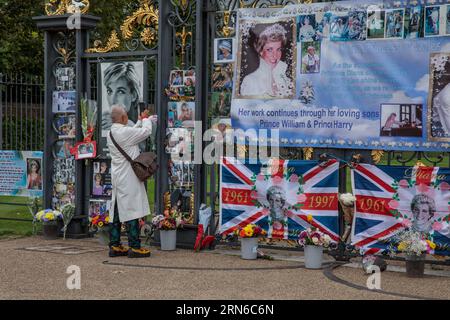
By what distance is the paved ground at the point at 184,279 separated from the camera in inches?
321

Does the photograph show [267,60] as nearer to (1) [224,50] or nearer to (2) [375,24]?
(1) [224,50]

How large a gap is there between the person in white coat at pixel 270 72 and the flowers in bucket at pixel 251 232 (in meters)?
1.79

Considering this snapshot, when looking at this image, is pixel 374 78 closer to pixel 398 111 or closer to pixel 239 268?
pixel 398 111

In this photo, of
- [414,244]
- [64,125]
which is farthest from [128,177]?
[414,244]

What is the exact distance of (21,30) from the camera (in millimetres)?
26328

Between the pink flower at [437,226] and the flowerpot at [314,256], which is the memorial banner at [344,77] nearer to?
the pink flower at [437,226]

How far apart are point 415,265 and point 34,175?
6.99 meters

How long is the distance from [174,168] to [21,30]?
16318 millimetres

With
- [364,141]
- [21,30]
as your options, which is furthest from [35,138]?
[21,30]

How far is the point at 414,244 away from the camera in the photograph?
916cm

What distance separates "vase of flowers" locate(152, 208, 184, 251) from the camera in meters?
11.3

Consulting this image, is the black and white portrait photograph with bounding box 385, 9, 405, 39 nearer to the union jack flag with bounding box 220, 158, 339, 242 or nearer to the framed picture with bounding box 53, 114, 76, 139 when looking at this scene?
the union jack flag with bounding box 220, 158, 339, 242

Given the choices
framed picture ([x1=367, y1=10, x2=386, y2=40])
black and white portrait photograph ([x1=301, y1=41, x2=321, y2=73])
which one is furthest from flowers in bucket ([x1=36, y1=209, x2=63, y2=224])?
framed picture ([x1=367, y1=10, x2=386, y2=40])

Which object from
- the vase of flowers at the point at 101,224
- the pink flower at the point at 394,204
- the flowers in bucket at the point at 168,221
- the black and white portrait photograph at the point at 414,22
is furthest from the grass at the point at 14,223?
the black and white portrait photograph at the point at 414,22
